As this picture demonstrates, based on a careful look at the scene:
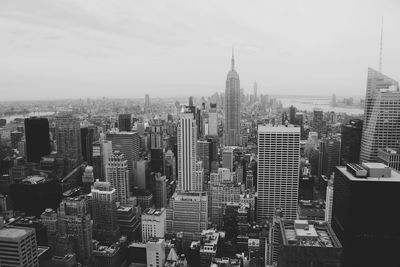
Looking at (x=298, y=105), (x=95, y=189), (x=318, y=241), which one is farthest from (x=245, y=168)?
(x=318, y=241)

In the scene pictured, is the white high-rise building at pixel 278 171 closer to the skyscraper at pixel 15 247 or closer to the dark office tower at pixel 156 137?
the dark office tower at pixel 156 137

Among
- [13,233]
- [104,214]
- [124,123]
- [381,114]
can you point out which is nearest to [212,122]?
[124,123]

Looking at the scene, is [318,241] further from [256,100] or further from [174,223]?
[256,100]

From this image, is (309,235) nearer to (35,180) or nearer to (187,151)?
(187,151)

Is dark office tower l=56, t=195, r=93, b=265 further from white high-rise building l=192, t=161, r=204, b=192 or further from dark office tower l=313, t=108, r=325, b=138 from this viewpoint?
dark office tower l=313, t=108, r=325, b=138

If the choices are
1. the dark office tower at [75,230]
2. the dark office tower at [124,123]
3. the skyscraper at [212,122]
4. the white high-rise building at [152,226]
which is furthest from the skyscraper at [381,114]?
the dark office tower at [124,123]

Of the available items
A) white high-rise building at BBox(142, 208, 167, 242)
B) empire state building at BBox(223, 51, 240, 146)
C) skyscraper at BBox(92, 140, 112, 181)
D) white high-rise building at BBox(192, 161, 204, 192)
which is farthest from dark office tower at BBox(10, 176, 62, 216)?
empire state building at BBox(223, 51, 240, 146)

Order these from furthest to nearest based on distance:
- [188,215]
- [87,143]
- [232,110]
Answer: [232,110] < [87,143] < [188,215]
